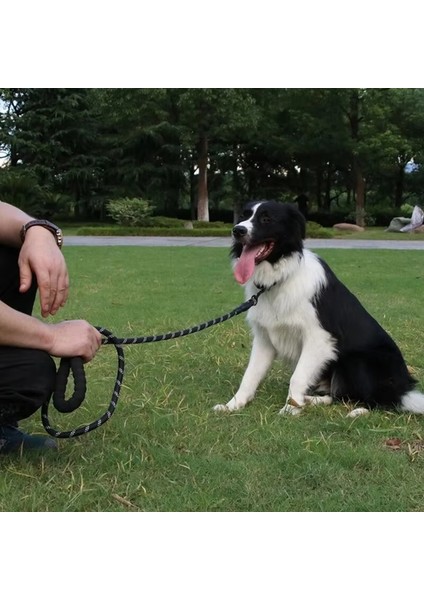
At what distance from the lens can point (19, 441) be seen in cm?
275

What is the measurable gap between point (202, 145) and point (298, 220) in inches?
1056

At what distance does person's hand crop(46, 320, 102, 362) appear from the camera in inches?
88.8

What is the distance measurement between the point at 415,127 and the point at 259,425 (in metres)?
28.1

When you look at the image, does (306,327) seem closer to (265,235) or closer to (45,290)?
(265,235)

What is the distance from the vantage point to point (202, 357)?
4.59 m

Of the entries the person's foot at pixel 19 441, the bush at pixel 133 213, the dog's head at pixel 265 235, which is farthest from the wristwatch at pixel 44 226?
the bush at pixel 133 213

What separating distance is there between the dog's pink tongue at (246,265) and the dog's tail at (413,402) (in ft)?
3.66

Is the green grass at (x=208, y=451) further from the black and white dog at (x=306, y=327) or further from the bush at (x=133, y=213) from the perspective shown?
the bush at (x=133, y=213)

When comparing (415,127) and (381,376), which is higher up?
(415,127)

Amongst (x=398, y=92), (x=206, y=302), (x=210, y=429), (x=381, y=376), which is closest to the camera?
(x=210, y=429)

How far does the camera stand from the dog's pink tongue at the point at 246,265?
138 inches

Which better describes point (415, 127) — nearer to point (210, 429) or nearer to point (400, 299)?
point (400, 299)

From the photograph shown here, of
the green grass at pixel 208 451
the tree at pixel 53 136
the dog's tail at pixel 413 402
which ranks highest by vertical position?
the tree at pixel 53 136

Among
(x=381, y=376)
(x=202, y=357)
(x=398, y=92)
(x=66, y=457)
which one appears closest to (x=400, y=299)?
(x=202, y=357)
